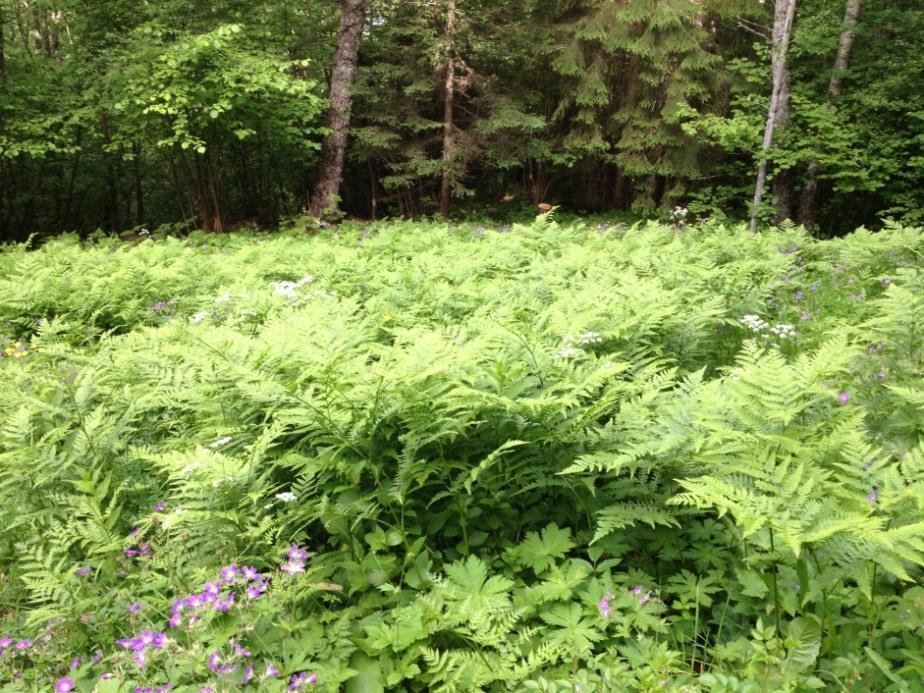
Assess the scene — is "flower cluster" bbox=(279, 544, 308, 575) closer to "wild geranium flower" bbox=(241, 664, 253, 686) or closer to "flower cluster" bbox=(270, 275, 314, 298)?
"wild geranium flower" bbox=(241, 664, 253, 686)

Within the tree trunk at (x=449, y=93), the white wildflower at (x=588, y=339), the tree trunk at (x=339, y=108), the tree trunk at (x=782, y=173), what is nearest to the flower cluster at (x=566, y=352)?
the white wildflower at (x=588, y=339)

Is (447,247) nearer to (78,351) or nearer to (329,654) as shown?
(78,351)

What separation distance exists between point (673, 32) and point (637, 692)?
17.2 m

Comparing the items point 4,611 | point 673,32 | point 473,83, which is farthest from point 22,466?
point 673,32

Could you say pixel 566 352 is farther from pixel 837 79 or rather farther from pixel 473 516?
pixel 837 79

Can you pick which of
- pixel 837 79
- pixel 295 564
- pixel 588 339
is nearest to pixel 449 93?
pixel 837 79

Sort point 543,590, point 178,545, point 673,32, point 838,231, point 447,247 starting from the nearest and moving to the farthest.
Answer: point 543,590
point 178,545
point 447,247
point 673,32
point 838,231

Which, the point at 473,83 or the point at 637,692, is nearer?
the point at 637,692

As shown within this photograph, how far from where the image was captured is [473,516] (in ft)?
8.81

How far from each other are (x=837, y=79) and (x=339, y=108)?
460 inches

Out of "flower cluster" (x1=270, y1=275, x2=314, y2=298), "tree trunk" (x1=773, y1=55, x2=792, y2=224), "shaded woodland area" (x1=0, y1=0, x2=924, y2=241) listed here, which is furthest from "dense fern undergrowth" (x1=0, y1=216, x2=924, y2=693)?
"tree trunk" (x1=773, y1=55, x2=792, y2=224)

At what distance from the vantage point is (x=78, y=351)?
16.5ft

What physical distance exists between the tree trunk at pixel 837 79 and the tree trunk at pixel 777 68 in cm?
114

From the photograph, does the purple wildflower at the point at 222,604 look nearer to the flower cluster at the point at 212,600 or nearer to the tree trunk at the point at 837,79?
the flower cluster at the point at 212,600
